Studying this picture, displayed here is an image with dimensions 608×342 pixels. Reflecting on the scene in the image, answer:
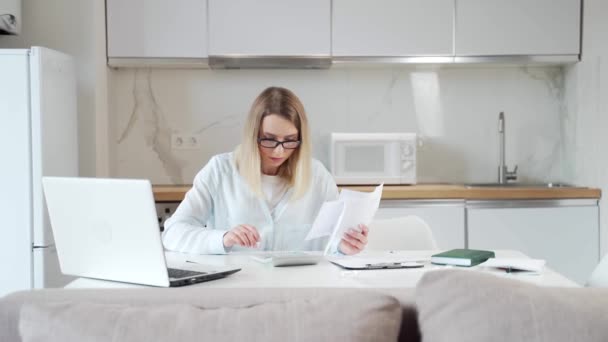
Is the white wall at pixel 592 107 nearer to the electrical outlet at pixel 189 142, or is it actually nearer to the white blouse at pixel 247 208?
the white blouse at pixel 247 208

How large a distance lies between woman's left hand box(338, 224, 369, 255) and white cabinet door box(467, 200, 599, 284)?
1.73 meters

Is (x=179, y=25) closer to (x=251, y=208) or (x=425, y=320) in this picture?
(x=251, y=208)

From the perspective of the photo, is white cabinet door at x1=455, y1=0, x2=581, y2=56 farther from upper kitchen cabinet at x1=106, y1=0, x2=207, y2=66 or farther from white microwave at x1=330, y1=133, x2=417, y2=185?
upper kitchen cabinet at x1=106, y1=0, x2=207, y2=66

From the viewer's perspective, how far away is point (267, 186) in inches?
107

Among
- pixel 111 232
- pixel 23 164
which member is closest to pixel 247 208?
pixel 111 232

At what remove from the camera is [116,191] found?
1.67 metres

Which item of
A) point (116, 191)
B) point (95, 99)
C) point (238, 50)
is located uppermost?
point (238, 50)

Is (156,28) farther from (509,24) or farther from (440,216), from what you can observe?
(509,24)

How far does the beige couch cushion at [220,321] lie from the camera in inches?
43.3

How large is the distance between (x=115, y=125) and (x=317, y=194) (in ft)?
6.29

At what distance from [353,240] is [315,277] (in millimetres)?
358

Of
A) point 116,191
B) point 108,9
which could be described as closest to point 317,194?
point 116,191

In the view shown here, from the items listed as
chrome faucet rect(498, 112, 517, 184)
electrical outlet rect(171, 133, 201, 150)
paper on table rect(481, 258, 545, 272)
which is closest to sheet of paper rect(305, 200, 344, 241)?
paper on table rect(481, 258, 545, 272)

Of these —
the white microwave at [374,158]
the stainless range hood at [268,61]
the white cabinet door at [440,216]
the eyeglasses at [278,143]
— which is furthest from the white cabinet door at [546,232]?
the eyeglasses at [278,143]
